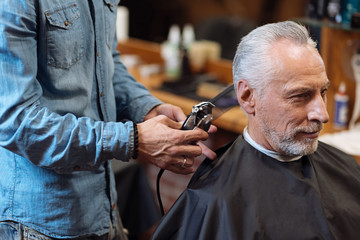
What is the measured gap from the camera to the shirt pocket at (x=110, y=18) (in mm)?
1284

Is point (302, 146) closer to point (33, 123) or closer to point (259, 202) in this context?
point (259, 202)

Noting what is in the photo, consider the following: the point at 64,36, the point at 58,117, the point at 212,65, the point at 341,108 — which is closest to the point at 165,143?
the point at 58,117

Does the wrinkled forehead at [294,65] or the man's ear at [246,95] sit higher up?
the wrinkled forehead at [294,65]

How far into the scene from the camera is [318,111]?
3.88 ft

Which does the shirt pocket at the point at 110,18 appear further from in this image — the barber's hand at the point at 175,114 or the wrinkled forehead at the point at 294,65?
the wrinkled forehead at the point at 294,65

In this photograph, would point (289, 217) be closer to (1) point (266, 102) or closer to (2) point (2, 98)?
(1) point (266, 102)

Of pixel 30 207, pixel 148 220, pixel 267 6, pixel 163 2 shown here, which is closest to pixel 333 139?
pixel 148 220

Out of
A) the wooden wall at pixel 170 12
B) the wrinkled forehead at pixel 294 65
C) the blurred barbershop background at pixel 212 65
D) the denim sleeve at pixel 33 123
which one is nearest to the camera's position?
the denim sleeve at pixel 33 123

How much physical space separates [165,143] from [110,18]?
438mm

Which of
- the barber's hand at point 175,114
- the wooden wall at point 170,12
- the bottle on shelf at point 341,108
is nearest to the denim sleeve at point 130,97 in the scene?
the barber's hand at point 175,114

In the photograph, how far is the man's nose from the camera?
3.87 feet

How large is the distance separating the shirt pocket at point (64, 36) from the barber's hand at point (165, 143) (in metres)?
0.26

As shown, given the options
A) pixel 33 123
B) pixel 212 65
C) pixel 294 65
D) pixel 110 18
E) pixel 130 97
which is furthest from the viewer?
pixel 212 65

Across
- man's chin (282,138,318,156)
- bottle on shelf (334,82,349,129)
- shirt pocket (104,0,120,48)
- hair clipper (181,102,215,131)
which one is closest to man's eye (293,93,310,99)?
man's chin (282,138,318,156)
